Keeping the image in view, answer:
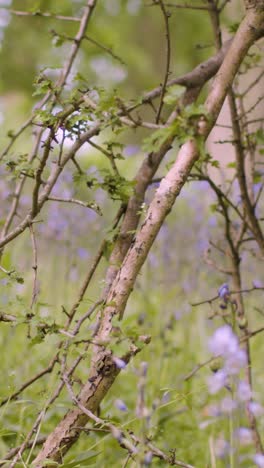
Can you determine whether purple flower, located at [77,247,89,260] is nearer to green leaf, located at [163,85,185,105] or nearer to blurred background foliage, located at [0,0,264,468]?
blurred background foliage, located at [0,0,264,468]

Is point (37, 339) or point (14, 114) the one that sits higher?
point (14, 114)

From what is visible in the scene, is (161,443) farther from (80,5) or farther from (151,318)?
(80,5)

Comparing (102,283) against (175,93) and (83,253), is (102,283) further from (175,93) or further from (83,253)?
(83,253)

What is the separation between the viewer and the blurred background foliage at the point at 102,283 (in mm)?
1789

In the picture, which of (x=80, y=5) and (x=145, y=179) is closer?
(x=145, y=179)

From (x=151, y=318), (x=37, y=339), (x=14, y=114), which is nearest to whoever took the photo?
(x=37, y=339)

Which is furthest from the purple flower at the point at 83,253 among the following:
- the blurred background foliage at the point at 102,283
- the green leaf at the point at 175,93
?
the green leaf at the point at 175,93

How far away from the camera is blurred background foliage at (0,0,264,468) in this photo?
1.79 metres

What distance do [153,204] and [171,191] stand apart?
0.16 feet

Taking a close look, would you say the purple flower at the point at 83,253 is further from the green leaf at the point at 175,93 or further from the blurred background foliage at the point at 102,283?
the green leaf at the point at 175,93

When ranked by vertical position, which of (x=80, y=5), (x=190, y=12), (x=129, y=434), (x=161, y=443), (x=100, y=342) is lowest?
(x=129, y=434)

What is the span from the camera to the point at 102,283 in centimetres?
147

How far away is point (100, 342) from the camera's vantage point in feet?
3.76

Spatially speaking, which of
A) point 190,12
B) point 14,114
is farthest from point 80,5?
point 14,114
